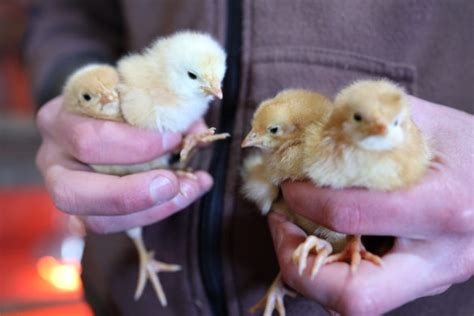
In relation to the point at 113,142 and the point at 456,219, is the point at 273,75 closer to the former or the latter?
the point at 113,142

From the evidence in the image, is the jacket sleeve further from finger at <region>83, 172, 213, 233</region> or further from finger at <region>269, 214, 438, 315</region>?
finger at <region>269, 214, 438, 315</region>

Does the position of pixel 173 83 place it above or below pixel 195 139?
above

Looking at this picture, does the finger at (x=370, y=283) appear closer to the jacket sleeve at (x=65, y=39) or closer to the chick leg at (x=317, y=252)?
the chick leg at (x=317, y=252)

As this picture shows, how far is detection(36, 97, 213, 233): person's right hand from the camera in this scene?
847 millimetres

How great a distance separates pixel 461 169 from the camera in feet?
2.29

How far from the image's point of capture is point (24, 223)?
2.05 metres

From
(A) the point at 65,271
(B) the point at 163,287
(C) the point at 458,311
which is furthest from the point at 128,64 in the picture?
(A) the point at 65,271

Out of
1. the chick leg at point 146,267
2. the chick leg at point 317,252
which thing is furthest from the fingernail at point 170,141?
the chick leg at point 317,252

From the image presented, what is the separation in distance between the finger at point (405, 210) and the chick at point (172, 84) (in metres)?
0.29

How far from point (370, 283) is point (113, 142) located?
1.65ft

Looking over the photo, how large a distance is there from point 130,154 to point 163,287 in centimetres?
34

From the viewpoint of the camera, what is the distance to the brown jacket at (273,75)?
905mm

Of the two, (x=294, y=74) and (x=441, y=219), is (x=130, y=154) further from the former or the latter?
(x=441, y=219)

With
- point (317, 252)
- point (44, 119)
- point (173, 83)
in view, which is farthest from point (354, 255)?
point (44, 119)
